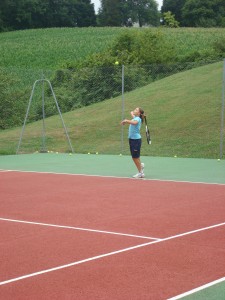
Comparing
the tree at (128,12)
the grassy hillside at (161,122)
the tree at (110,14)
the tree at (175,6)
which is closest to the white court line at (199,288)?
the grassy hillside at (161,122)

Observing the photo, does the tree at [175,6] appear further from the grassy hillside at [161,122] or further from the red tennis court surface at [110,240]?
the red tennis court surface at [110,240]

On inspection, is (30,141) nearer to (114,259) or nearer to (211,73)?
(211,73)

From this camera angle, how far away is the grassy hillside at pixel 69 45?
5578 centimetres

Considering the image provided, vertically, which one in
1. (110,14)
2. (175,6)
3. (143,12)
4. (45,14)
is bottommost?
(45,14)

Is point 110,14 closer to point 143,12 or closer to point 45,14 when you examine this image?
point 143,12

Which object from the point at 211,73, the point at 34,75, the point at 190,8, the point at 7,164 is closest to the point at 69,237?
the point at 7,164

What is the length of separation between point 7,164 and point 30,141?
20.5 ft

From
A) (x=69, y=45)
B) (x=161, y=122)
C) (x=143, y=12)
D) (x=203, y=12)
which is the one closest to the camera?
(x=161, y=122)

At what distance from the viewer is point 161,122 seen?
2578cm

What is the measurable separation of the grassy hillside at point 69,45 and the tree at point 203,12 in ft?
72.3

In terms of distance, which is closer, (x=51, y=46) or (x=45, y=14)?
(x=51, y=46)

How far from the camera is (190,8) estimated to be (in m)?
94.8

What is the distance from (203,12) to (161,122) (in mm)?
69210

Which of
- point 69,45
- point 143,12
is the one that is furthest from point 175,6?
point 69,45
